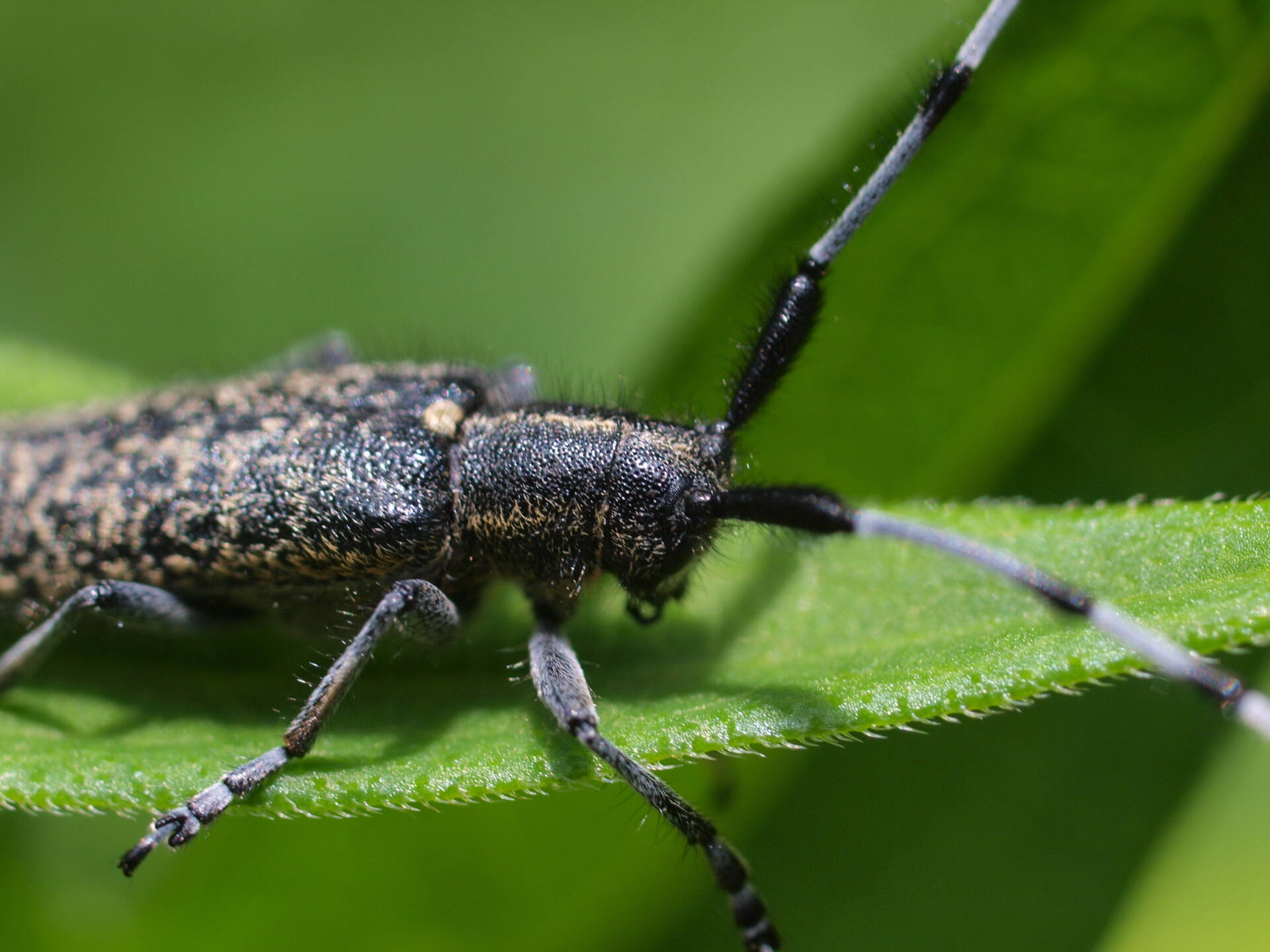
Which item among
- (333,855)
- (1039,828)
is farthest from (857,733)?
(333,855)

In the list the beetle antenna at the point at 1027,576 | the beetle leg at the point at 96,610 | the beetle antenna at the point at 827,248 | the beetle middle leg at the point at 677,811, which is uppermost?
the beetle antenna at the point at 827,248

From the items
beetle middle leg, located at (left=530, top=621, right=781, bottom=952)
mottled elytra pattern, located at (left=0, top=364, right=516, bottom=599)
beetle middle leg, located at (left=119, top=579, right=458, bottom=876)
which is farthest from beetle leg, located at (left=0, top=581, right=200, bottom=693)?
beetle middle leg, located at (left=530, top=621, right=781, bottom=952)

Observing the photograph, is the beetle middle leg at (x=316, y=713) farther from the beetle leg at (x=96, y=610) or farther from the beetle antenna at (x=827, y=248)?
the beetle antenna at (x=827, y=248)

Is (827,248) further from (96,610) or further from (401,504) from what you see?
(96,610)

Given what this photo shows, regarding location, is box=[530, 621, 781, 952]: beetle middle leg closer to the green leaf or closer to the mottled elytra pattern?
the green leaf

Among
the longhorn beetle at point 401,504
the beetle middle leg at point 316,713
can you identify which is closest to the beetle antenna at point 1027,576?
the longhorn beetle at point 401,504

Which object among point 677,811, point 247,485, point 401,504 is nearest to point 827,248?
point 401,504

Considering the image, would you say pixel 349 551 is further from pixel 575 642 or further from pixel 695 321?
pixel 695 321
